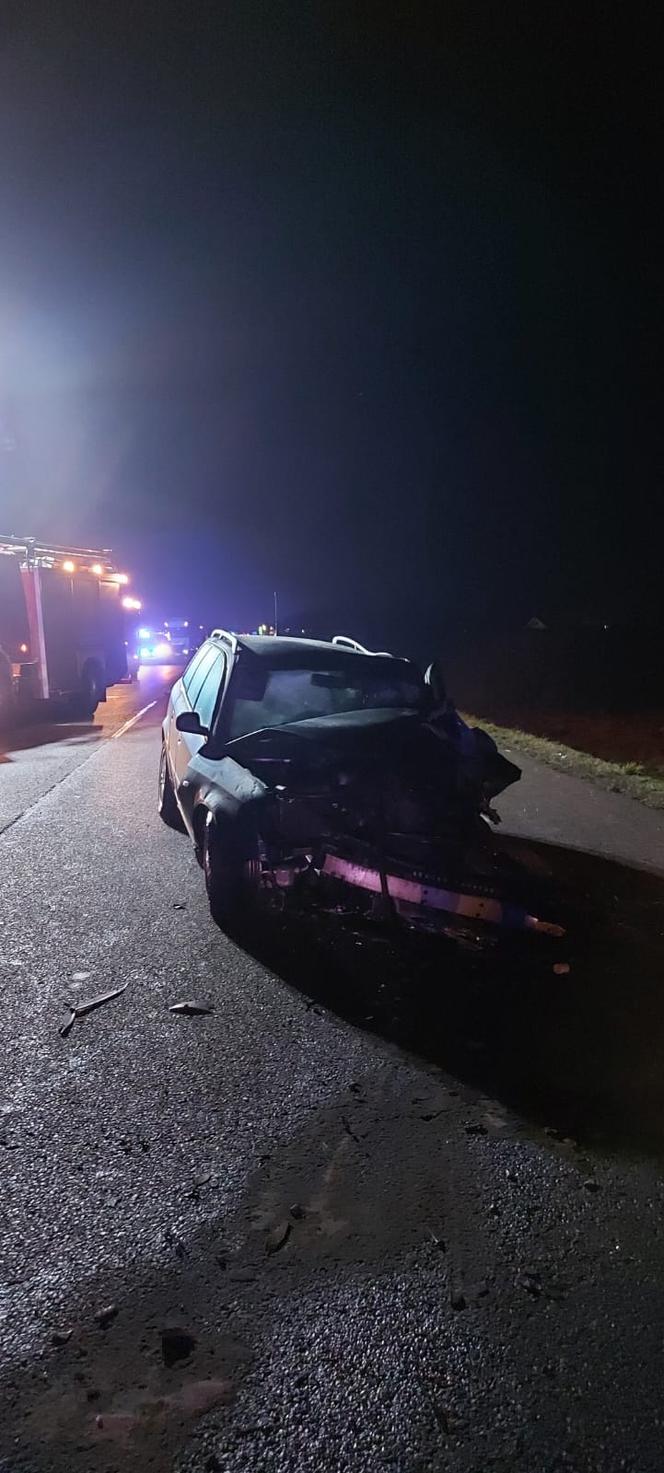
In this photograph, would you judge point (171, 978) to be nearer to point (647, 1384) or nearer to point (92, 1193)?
point (92, 1193)

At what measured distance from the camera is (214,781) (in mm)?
5504

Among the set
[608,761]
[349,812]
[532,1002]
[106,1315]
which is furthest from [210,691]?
[608,761]

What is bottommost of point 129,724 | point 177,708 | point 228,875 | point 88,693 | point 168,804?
point 129,724

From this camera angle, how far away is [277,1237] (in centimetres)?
258

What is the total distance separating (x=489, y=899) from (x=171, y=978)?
1746mm

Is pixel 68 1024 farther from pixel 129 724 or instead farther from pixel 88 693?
pixel 88 693

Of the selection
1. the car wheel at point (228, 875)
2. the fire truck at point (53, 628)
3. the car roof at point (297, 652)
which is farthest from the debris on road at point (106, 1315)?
the fire truck at point (53, 628)

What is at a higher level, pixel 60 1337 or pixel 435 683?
pixel 435 683

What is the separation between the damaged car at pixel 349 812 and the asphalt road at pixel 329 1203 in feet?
1.09

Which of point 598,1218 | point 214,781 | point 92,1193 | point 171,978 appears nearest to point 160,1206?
point 92,1193

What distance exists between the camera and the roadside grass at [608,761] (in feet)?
31.1

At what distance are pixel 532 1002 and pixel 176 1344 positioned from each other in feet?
8.00

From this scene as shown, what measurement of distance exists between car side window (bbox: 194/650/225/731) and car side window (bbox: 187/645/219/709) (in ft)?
0.28

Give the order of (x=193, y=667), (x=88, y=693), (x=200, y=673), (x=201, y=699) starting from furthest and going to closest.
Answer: (x=88, y=693)
(x=193, y=667)
(x=200, y=673)
(x=201, y=699)
